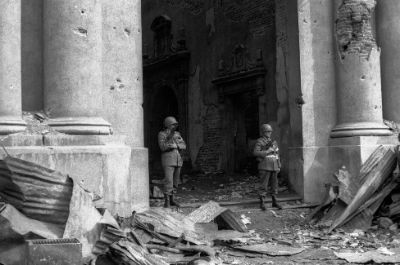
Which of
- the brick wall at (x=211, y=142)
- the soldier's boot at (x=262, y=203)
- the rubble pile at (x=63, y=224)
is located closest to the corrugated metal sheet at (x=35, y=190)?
the rubble pile at (x=63, y=224)

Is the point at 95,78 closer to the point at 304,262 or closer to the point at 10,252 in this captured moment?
the point at 10,252

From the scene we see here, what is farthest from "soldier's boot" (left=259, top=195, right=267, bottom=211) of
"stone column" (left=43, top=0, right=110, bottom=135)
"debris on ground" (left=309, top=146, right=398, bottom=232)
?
"stone column" (left=43, top=0, right=110, bottom=135)

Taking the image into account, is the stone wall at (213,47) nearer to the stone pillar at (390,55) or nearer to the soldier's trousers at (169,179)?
the stone pillar at (390,55)

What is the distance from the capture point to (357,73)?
381 inches

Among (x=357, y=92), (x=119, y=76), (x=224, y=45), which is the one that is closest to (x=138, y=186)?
(x=119, y=76)

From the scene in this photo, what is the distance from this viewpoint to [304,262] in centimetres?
643

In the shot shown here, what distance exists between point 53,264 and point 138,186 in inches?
122

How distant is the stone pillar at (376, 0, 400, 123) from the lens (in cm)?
1000

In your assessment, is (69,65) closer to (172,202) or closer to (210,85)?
(172,202)

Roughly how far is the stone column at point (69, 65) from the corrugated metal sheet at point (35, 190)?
165 centimetres

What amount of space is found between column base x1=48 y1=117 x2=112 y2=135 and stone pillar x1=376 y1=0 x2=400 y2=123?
18.2ft

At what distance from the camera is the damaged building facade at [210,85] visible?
7219 mm

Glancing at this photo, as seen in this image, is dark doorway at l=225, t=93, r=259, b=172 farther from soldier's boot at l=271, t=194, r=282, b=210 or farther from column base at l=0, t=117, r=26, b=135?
column base at l=0, t=117, r=26, b=135

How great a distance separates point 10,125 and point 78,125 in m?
0.87
